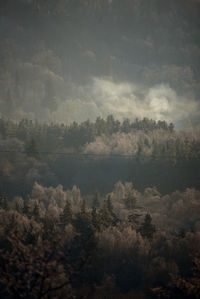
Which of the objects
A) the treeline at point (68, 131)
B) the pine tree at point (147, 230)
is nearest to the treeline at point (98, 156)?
the treeline at point (68, 131)

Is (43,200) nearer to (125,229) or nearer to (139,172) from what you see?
(139,172)

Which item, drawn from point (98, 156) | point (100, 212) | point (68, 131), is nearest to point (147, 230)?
point (100, 212)

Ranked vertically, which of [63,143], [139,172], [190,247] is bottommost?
[190,247]

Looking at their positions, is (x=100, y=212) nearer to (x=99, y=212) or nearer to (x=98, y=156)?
(x=99, y=212)

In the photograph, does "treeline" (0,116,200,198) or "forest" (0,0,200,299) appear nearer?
"forest" (0,0,200,299)

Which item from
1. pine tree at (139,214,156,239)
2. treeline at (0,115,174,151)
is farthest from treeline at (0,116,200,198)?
pine tree at (139,214,156,239)

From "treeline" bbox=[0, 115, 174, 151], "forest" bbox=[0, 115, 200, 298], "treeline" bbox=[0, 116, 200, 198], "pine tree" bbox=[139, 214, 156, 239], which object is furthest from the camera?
"treeline" bbox=[0, 115, 174, 151]

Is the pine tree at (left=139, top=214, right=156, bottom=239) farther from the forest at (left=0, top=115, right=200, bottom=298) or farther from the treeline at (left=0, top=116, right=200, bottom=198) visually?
the treeline at (left=0, top=116, right=200, bottom=198)

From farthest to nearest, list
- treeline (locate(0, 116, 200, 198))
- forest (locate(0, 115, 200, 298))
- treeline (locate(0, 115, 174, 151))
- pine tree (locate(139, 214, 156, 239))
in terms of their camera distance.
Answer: treeline (locate(0, 115, 174, 151))
treeline (locate(0, 116, 200, 198))
pine tree (locate(139, 214, 156, 239))
forest (locate(0, 115, 200, 298))

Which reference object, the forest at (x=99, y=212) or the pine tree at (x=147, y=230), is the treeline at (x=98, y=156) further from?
the pine tree at (x=147, y=230)

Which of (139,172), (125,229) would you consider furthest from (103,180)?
(125,229)

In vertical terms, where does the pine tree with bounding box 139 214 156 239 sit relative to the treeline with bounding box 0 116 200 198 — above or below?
→ below
